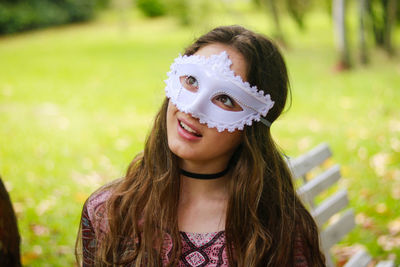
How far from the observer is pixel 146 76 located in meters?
11.3

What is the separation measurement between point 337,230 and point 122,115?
211 inches

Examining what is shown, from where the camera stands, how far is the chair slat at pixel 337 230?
3077mm

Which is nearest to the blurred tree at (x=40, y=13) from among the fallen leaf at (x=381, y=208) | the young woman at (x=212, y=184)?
the fallen leaf at (x=381, y=208)

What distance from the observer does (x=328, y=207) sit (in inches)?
124

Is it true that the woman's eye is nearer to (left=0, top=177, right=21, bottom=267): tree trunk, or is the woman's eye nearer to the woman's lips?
the woman's lips

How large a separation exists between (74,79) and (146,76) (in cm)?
172

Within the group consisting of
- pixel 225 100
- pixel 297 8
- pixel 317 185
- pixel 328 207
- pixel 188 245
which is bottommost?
pixel 297 8

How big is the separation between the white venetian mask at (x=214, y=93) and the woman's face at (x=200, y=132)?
1.0 inches

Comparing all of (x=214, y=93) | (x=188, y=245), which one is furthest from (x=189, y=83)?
(x=188, y=245)

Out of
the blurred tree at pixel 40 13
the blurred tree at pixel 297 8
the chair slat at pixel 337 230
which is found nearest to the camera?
the chair slat at pixel 337 230

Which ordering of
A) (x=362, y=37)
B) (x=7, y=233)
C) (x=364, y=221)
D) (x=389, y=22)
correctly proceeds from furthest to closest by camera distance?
(x=389, y=22), (x=362, y=37), (x=364, y=221), (x=7, y=233)

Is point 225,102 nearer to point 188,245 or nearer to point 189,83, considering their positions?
point 189,83

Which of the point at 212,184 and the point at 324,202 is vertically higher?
the point at 212,184

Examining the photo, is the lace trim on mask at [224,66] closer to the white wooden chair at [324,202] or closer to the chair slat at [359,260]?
the white wooden chair at [324,202]
